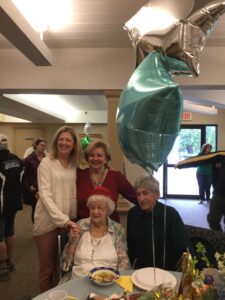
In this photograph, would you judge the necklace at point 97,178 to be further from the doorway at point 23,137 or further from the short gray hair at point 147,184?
the doorway at point 23,137

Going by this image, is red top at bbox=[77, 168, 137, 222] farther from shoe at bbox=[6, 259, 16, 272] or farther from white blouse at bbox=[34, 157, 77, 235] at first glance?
shoe at bbox=[6, 259, 16, 272]

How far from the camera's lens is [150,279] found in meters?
1.50

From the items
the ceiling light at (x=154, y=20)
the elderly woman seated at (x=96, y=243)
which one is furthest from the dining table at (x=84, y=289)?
the ceiling light at (x=154, y=20)

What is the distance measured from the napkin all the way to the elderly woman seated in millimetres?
229

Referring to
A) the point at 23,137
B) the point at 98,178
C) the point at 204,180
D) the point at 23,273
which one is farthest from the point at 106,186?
the point at 23,137

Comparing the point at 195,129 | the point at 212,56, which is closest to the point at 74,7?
the point at 212,56

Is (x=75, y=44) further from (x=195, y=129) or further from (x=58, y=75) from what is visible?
(x=195, y=129)

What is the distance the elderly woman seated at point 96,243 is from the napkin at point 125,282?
229 millimetres

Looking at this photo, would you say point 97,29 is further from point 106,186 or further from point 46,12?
point 106,186

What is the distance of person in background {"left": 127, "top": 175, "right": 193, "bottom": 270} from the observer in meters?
1.86

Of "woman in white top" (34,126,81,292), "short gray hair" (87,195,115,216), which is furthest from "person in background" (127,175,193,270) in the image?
"woman in white top" (34,126,81,292)

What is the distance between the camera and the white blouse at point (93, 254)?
1751mm

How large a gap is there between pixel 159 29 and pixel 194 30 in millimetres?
135

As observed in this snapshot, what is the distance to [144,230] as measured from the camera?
1.89 meters
